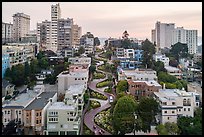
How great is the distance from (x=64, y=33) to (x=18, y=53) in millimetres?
4840

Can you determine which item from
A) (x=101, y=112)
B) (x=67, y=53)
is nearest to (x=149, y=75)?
(x=101, y=112)

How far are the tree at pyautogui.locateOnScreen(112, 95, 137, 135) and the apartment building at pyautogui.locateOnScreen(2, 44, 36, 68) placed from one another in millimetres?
4161

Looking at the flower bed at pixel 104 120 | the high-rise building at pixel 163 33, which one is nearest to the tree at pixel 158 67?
the flower bed at pixel 104 120

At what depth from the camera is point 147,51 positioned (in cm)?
902

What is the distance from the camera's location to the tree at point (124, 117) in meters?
3.72

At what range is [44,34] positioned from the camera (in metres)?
13.5

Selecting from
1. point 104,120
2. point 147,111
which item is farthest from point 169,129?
point 104,120

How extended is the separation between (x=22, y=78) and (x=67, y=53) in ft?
12.9

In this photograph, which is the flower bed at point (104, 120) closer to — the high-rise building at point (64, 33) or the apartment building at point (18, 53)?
the apartment building at point (18, 53)

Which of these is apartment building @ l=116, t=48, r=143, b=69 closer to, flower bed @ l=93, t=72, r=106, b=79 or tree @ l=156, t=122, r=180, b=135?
flower bed @ l=93, t=72, r=106, b=79

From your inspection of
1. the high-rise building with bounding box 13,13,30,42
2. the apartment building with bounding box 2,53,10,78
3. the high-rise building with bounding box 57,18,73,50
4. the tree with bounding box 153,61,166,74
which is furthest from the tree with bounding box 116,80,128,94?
the high-rise building with bounding box 13,13,30,42

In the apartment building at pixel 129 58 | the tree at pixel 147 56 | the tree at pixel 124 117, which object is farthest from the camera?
the apartment building at pixel 129 58

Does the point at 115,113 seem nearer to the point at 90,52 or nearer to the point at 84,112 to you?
the point at 84,112

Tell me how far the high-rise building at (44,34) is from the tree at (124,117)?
29.8 ft
